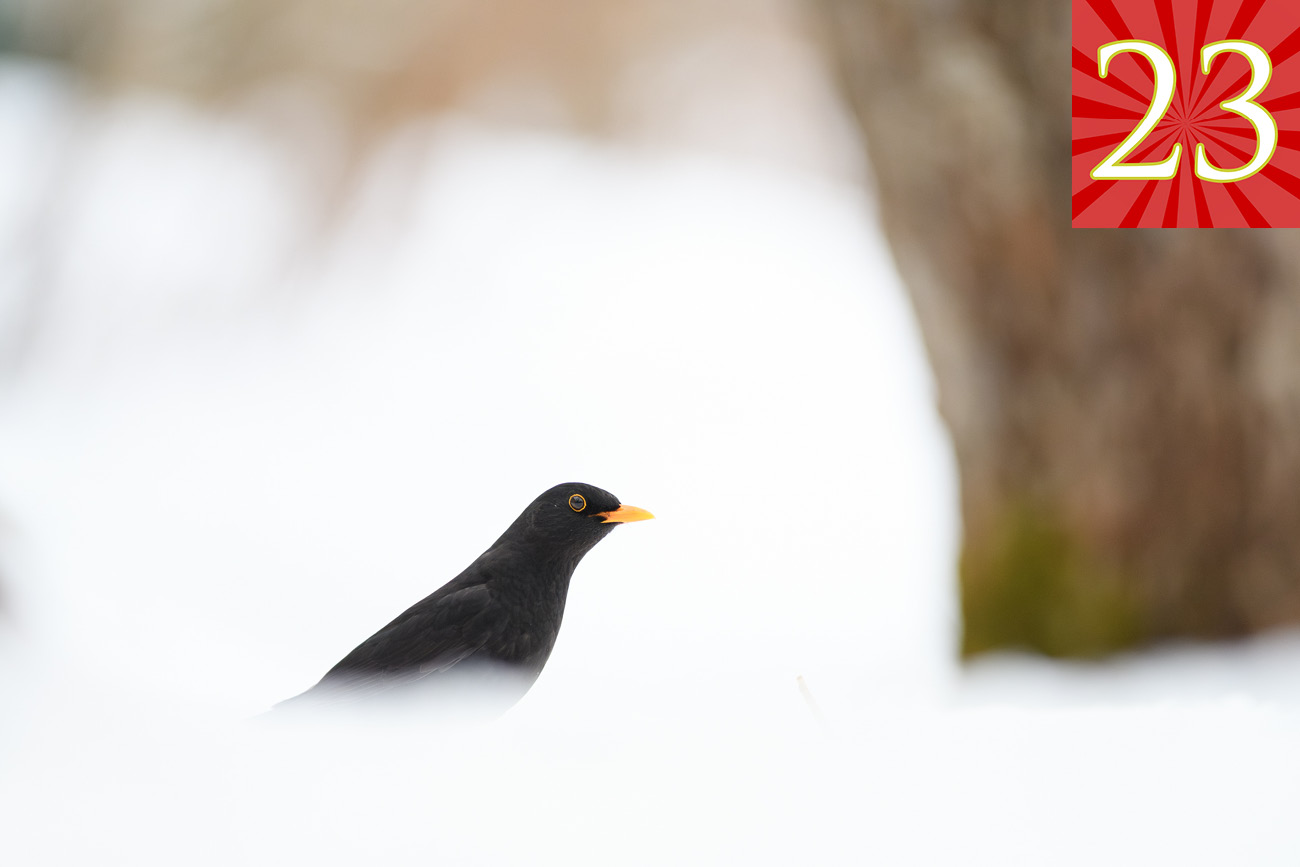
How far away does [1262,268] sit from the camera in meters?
1.83

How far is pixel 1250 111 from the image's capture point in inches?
60.7

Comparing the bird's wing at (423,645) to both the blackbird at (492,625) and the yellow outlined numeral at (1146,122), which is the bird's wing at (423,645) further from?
the yellow outlined numeral at (1146,122)

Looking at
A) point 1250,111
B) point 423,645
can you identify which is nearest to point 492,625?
point 423,645

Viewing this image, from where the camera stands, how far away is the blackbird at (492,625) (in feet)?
3.06

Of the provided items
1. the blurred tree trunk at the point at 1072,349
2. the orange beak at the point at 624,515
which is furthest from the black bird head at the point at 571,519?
the blurred tree trunk at the point at 1072,349

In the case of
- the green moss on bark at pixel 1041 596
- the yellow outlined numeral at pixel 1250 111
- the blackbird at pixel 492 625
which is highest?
the yellow outlined numeral at pixel 1250 111

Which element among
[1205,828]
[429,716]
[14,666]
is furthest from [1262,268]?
[14,666]

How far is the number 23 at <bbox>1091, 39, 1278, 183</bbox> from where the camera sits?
149 cm

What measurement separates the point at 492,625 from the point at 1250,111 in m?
1.46

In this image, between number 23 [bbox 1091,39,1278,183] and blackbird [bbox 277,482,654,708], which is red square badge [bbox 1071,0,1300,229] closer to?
number 23 [bbox 1091,39,1278,183]

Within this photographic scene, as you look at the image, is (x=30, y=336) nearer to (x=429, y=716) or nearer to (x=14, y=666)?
(x=14, y=666)

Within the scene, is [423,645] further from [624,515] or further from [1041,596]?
[1041,596]

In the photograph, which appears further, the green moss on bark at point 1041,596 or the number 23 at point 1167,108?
the green moss on bark at point 1041,596

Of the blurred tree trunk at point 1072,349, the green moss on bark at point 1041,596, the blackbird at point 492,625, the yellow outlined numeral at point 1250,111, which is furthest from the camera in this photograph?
the green moss on bark at point 1041,596
